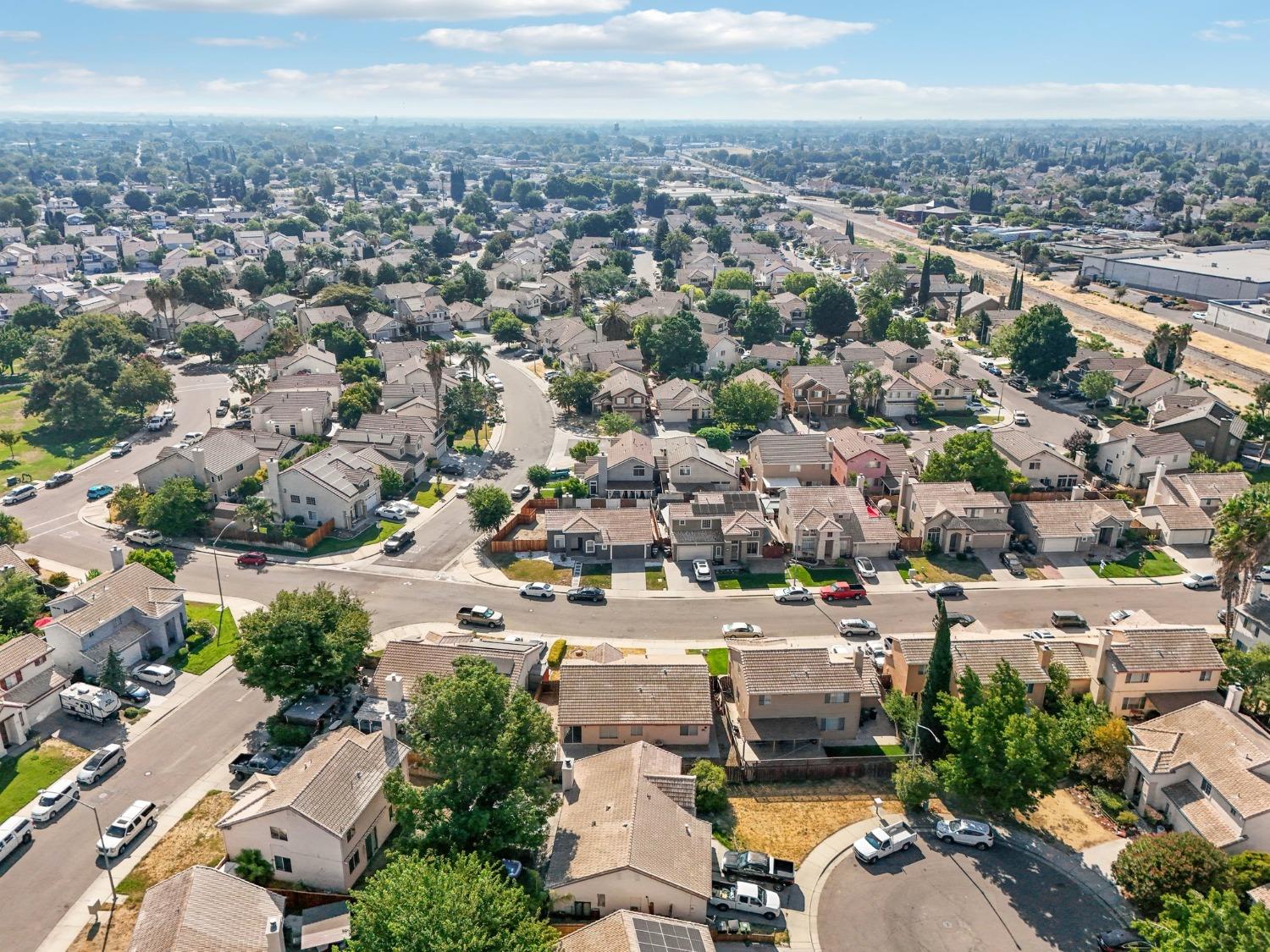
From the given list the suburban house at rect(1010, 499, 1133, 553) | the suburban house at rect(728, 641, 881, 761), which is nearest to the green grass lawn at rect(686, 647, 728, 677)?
the suburban house at rect(728, 641, 881, 761)

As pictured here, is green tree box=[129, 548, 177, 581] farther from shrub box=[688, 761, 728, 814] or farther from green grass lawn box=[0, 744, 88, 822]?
shrub box=[688, 761, 728, 814]

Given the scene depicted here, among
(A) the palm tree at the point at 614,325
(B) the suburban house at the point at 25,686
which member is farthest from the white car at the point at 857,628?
(A) the palm tree at the point at 614,325

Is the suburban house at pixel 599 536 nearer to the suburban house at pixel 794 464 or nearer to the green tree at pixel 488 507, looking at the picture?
the green tree at pixel 488 507

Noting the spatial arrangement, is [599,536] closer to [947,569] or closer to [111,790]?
[947,569]

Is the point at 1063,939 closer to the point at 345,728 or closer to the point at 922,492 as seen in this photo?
the point at 345,728

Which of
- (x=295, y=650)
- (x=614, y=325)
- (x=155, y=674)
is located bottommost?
(x=155, y=674)

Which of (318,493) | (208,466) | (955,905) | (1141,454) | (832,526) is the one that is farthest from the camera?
(1141,454)

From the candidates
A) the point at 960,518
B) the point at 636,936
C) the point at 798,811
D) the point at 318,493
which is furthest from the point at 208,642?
the point at 960,518
